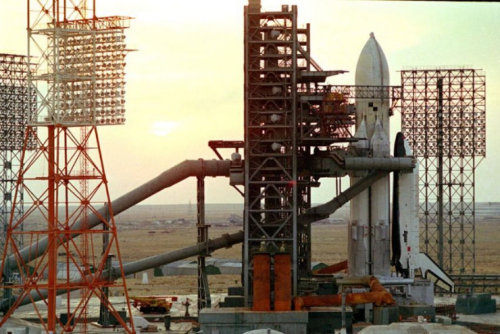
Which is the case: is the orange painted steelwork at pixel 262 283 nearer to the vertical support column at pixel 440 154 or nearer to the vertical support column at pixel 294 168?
the vertical support column at pixel 294 168

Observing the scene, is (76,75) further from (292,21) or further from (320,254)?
(320,254)

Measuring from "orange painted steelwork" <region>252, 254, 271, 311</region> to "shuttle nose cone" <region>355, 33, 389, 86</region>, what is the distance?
2183 centimetres

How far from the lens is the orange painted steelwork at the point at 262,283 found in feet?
207

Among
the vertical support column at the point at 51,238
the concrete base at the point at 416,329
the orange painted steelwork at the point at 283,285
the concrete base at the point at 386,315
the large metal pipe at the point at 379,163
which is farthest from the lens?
the large metal pipe at the point at 379,163

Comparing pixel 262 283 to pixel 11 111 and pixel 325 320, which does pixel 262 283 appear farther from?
pixel 11 111

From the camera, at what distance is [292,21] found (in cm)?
6725

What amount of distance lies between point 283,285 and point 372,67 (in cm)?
2389

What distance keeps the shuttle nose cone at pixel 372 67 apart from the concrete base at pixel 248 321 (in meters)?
24.4

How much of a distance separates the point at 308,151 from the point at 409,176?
1160 cm

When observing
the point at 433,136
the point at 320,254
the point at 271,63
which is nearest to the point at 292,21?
the point at 271,63

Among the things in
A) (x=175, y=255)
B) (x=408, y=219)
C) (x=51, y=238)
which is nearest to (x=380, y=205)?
(x=408, y=219)

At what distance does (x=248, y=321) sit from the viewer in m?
62.1

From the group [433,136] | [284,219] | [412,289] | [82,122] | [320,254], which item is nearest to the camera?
[82,122]

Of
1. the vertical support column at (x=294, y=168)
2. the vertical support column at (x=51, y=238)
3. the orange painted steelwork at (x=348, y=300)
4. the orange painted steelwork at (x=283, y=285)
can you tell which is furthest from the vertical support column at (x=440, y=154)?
the vertical support column at (x=51, y=238)
